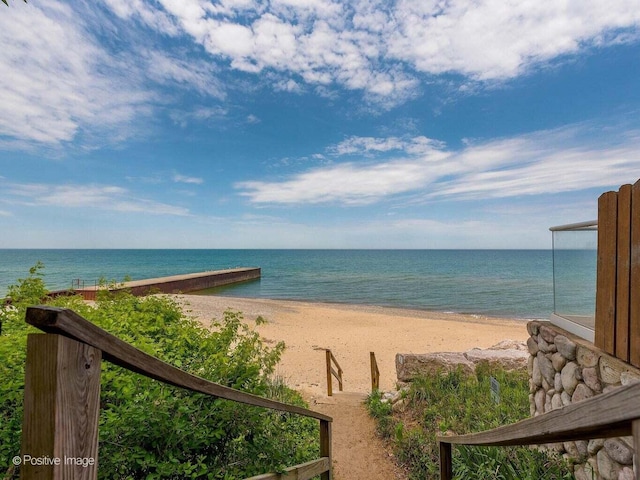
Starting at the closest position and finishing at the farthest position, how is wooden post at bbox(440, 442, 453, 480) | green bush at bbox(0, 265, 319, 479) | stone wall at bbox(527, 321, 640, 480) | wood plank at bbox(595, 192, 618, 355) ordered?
green bush at bbox(0, 265, 319, 479), wooden post at bbox(440, 442, 453, 480), stone wall at bbox(527, 321, 640, 480), wood plank at bbox(595, 192, 618, 355)

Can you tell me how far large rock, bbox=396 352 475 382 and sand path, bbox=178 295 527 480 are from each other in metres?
1.04

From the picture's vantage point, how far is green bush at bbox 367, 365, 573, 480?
3586mm

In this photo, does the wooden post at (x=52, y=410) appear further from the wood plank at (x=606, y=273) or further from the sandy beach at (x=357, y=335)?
the sandy beach at (x=357, y=335)

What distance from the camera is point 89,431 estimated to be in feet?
2.91

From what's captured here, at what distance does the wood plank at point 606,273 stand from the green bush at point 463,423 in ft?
4.74

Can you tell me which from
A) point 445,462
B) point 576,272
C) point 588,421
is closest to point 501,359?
point 576,272

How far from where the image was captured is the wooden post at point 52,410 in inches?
31.5

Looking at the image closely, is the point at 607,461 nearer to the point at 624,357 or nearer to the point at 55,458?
the point at 624,357

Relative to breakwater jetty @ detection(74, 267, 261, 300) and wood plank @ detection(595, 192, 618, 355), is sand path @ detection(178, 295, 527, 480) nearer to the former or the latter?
wood plank @ detection(595, 192, 618, 355)

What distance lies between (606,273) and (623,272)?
293 mm

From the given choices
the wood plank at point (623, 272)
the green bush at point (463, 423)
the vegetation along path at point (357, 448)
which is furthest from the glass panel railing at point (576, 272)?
the vegetation along path at point (357, 448)

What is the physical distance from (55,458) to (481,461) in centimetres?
408

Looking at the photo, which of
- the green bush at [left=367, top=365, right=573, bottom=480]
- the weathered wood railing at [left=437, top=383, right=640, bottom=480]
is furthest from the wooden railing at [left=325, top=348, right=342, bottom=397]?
the weathered wood railing at [left=437, top=383, right=640, bottom=480]

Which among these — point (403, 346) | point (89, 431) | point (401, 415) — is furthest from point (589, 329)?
point (403, 346)
